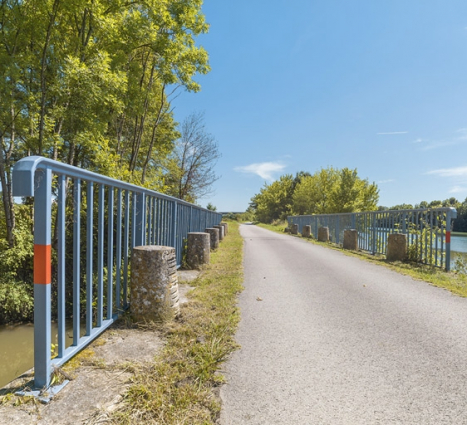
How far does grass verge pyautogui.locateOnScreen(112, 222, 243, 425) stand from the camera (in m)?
1.73

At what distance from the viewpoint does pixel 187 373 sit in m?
2.17

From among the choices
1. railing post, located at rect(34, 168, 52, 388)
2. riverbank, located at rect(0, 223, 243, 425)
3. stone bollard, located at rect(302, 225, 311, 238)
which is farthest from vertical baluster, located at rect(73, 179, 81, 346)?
stone bollard, located at rect(302, 225, 311, 238)

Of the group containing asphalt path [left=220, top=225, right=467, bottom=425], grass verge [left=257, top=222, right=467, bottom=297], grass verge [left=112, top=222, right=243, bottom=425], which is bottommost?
grass verge [left=257, top=222, right=467, bottom=297]

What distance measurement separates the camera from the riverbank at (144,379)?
1.70 meters

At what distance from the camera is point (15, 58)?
22.5 feet

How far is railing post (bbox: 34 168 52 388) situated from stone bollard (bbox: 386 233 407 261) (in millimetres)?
8883

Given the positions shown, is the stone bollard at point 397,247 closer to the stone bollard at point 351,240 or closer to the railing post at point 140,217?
the stone bollard at point 351,240

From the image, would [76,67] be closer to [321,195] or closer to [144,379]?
[144,379]

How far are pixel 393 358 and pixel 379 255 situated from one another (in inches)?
320

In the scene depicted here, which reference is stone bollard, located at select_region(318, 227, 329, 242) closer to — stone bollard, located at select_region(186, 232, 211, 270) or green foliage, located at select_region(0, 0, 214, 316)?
green foliage, located at select_region(0, 0, 214, 316)

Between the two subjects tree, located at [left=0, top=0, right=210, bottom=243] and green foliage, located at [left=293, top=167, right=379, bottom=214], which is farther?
green foliage, located at [left=293, top=167, right=379, bottom=214]

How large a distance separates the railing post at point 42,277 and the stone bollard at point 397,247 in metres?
8.88

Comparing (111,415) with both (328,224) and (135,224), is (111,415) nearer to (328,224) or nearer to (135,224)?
(135,224)

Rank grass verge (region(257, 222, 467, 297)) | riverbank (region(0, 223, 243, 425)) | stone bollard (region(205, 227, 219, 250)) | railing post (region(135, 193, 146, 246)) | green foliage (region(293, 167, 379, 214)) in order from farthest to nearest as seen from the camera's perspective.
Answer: green foliage (region(293, 167, 379, 214)), stone bollard (region(205, 227, 219, 250)), grass verge (region(257, 222, 467, 297)), railing post (region(135, 193, 146, 246)), riverbank (region(0, 223, 243, 425))
